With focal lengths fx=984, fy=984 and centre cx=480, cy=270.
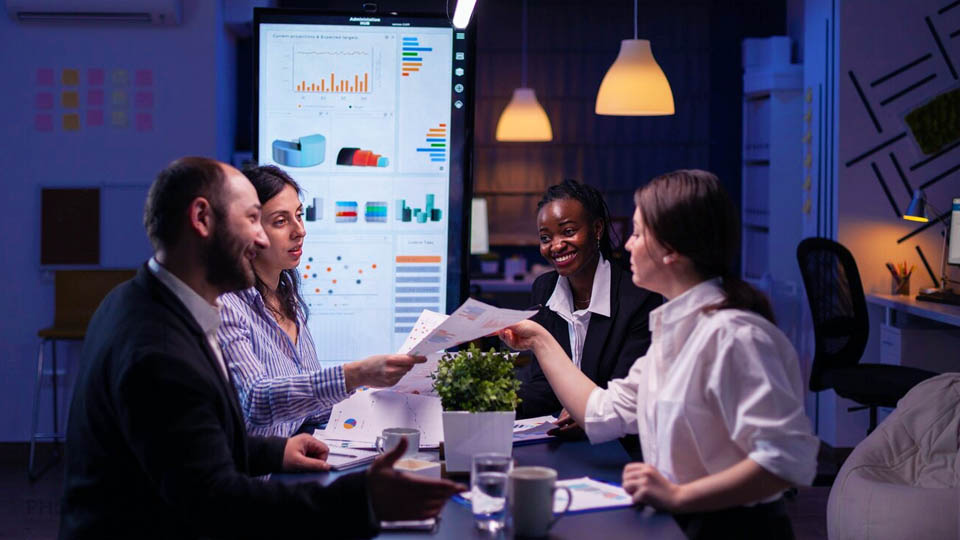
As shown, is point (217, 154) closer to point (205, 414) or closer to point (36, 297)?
point (36, 297)

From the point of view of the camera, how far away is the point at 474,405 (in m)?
2.03

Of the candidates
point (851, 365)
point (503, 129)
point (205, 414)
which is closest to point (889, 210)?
point (851, 365)

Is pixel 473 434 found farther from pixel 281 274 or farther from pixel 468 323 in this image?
pixel 281 274

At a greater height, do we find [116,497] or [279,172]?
[279,172]

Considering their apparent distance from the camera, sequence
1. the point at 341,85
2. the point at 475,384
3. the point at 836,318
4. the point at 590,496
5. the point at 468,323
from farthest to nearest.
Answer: the point at 836,318 < the point at 341,85 < the point at 468,323 < the point at 475,384 < the point at 590,496

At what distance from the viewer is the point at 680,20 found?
8.62m

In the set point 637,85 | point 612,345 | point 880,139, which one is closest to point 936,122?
point 880,139

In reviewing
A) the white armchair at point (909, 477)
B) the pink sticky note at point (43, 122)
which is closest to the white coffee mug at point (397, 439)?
the white armchair at point (909, 477)

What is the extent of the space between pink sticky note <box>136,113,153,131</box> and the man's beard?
4.43 m

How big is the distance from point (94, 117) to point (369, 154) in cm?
296

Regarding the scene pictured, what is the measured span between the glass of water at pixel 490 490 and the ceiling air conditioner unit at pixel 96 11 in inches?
185

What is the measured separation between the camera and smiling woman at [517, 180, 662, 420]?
2.82 metres

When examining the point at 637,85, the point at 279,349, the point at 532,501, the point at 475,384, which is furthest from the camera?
the point at 637,85

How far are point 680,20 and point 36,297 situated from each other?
570 centimetres
